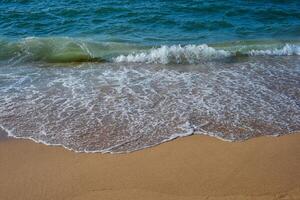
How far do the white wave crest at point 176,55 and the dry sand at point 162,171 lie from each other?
353cm

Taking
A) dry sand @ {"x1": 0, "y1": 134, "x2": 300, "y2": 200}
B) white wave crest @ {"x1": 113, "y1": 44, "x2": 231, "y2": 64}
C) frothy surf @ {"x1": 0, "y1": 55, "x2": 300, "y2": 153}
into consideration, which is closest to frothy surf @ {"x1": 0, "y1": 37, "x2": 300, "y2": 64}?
white wave crest @ {"x1": 113, "y1": 44, "x2": 231, "y2": 64}

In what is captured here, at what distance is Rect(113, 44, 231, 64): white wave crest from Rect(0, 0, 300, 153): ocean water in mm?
21

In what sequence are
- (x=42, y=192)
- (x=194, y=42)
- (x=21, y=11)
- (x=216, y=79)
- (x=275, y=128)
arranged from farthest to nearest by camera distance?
1. (x=21, y=11)
2. (x=194, y=42)
3. (x=216, y=79)
4. (x=275, y=128)
5. (x=42, y=192)

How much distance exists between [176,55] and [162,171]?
14.9 feet

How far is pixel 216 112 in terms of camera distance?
5660 millimetres

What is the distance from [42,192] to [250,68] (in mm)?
5108

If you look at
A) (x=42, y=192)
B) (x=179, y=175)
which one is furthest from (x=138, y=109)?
(x=42, y=192)

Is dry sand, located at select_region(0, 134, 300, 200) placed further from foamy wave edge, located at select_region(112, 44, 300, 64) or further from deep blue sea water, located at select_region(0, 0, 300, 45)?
deep blue sea water, located at select_region(0, 0, 300, 45)

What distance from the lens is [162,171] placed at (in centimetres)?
423

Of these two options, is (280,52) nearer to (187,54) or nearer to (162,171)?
(187,54)

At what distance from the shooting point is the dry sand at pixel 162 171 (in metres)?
3.87

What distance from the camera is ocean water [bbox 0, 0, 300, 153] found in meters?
5.29

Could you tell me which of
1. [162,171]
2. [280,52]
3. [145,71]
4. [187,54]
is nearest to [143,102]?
[145,71]

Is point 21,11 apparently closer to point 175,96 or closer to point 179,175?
point 175,96
